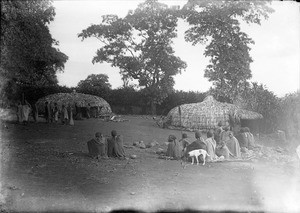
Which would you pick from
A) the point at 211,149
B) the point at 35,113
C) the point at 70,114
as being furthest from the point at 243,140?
the point at 35,113

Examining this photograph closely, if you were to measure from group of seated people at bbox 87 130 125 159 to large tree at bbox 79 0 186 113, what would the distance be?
1.86m

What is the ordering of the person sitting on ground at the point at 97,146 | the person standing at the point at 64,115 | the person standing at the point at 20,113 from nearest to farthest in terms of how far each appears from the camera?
1. the person standing at the point at 20,113
2. the person sitting on ground at the point at 97,146
3. the person standing at the point at 64,115

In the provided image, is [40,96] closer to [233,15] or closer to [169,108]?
[169,108]

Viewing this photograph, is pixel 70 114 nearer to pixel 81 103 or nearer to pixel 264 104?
pixel 81 103

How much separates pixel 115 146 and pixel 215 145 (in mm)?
2962

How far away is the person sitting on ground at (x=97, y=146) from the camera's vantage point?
790 cm

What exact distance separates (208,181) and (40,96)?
452 centimetres

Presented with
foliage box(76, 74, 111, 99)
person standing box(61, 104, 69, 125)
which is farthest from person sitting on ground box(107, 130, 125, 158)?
foliage box(76, 74, 111, 99)

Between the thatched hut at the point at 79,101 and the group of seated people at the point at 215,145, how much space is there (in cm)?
209

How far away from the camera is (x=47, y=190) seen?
5852mm

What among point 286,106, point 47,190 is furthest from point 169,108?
point 47,190

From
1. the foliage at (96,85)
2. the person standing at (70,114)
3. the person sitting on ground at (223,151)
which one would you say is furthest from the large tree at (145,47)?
the person sitting on ground at (223,151)

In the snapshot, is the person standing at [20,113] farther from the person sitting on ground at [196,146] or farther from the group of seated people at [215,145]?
the person sitting on ground at [196,146]

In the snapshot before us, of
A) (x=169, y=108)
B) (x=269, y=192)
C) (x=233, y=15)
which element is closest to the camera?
(x=269, y=192)
